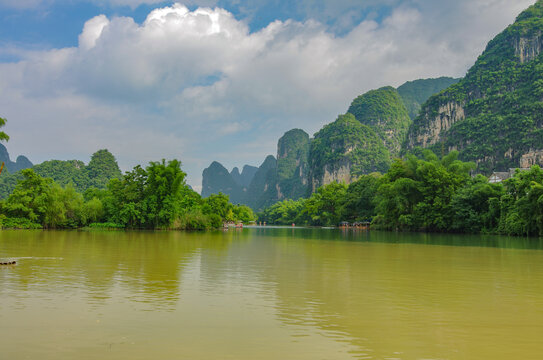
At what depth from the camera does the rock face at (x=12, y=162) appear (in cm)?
17525

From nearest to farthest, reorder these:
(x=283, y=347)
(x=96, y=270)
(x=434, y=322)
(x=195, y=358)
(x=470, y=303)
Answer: (x=195, y=358) → (x=283, y=347) → (x=434, y=322) → (x=470, y=303) → (x=96, y=270)

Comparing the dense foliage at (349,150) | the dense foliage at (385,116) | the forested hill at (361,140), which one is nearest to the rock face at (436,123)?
the dense foliage at (349,150)

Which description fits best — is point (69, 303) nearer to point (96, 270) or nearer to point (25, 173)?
point (96, 270)

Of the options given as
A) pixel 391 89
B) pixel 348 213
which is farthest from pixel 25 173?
pixel 391 89

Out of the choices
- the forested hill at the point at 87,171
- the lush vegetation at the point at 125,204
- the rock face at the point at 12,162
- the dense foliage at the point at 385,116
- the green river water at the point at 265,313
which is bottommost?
the green river water at the point at 265,313

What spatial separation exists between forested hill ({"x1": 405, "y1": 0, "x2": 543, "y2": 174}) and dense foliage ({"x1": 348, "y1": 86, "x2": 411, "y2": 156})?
1649 inches

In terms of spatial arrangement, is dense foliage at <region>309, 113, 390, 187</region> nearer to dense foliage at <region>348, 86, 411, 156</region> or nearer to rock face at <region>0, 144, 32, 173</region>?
dense foliage at <region>348, 86, 411, 156</region>

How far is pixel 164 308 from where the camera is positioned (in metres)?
6.25

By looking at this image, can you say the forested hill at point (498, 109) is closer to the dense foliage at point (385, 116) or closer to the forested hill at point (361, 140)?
the forested hill at point (361, 140)

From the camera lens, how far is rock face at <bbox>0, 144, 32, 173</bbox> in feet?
575

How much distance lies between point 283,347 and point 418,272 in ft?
23.9

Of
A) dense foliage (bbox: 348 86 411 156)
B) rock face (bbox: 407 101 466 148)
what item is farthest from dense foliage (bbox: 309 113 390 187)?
rock face (bbox: 407 101 466 148)

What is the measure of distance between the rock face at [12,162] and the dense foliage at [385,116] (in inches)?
5688

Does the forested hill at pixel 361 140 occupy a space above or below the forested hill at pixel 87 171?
above
